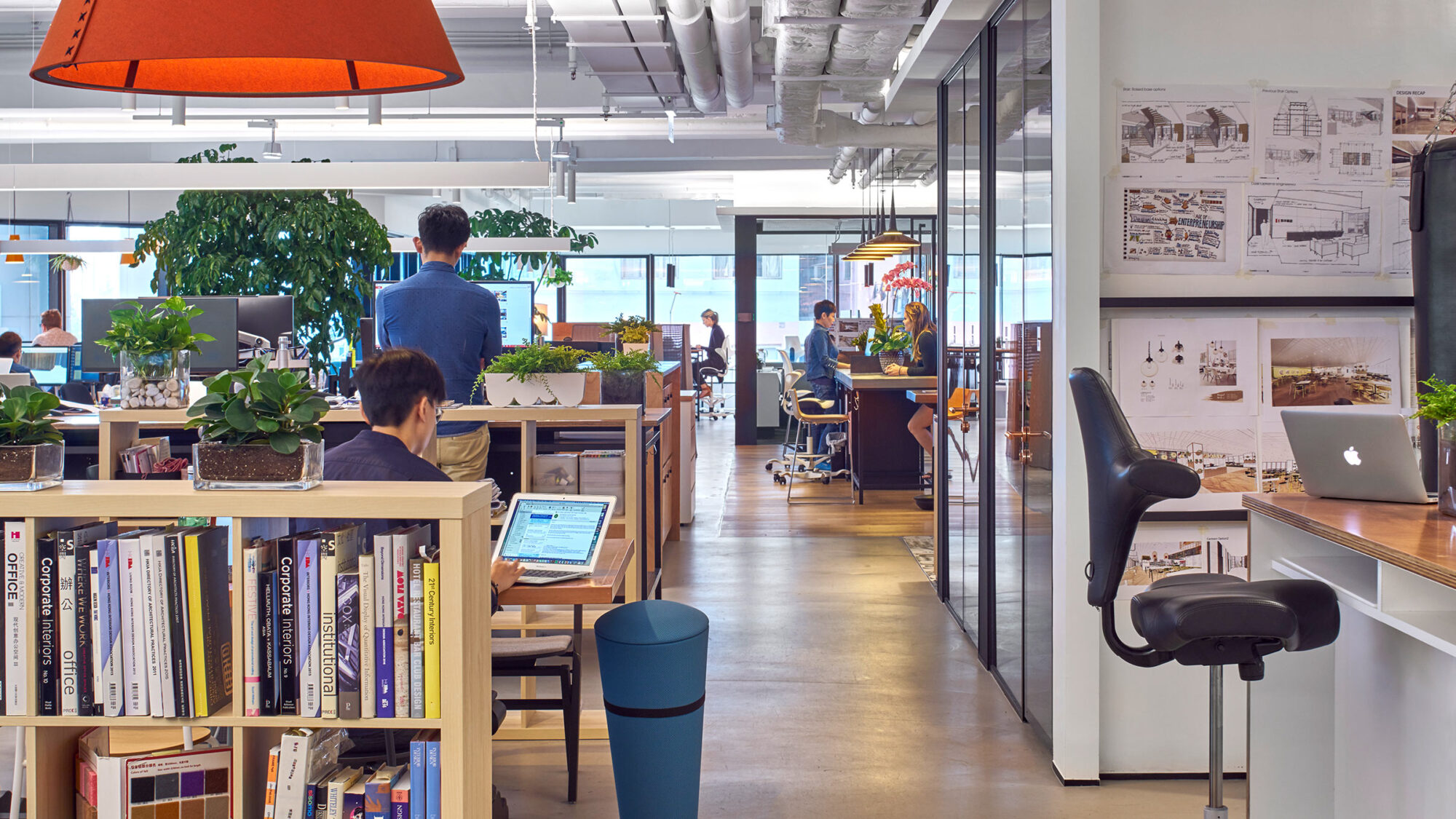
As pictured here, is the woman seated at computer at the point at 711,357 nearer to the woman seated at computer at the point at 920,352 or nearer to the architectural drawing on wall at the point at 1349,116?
the woman seated at computer at the point at 920,352

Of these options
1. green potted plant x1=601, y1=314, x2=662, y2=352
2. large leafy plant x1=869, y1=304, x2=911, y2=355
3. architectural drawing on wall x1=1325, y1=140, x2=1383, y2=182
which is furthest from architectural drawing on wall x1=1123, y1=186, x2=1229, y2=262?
large leafy plant x1=869, y1=304, x2=911, y2=355

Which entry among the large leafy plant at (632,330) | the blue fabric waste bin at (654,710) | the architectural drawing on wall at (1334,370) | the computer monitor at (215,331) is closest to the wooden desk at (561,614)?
the blue fabric waste bin at (654,710)

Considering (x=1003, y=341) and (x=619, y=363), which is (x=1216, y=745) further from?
(x=619, y=363)

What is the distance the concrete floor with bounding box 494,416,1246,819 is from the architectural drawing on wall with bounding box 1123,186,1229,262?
1584 millimetres

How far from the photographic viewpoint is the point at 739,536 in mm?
7348

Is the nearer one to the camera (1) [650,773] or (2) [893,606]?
(1) [650,773]

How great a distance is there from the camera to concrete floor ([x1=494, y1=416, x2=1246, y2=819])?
10.4 ft

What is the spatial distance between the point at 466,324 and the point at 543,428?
3.21 feet

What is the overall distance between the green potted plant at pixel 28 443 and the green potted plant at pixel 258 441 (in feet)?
0.86

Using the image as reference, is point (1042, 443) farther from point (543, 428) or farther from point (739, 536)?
point (739, 536)

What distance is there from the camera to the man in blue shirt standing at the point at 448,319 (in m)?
4.06

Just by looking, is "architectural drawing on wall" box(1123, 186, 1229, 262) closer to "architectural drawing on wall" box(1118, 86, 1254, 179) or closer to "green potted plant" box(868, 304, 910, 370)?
"architectural drawing on wall" box(1118, 86, 1254, 179)

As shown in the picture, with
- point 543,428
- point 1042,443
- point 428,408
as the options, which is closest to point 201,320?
point 543,428

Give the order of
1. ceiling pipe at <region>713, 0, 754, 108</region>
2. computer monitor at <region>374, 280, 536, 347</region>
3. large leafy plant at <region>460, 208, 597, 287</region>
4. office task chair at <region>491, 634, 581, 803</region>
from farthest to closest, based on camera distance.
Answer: large leafy plant at <region>460, 208, 597, 287</region> → computer monitor at <region>374, 280, 536, 347</region> → ceiling pipe at <region>713, 0, 754, 108</region> → office task chair at <region>491, 634, 581, 803</region>
